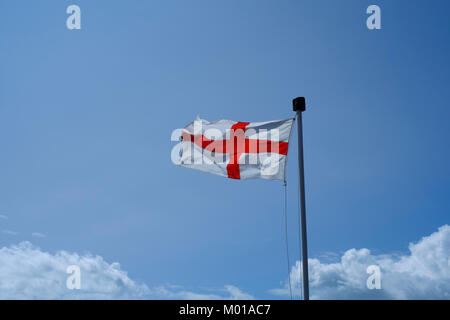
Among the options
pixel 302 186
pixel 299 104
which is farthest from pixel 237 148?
pixel 302 186

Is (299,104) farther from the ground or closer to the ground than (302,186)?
farther from the ground

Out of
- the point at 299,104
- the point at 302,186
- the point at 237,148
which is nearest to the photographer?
the point at 302,186

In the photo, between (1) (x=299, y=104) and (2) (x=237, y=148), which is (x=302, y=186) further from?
(2) (x=237, y=148)

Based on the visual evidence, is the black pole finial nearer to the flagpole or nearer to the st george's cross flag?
the flagpole

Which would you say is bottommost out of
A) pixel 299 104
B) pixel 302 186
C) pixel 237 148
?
pixel 302 186

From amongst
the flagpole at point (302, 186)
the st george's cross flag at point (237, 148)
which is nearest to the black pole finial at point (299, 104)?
the flagpole at point (302, 186)

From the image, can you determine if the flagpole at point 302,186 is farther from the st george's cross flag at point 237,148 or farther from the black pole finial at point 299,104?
the st george's cross flag at point 237,148

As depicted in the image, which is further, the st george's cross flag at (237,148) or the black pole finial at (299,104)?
the st george's cross flag at (237,148)

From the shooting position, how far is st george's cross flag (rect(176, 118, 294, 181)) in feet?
51.4

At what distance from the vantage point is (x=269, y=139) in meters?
16.0

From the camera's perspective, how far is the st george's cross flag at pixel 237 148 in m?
15.7

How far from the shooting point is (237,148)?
1659 cm

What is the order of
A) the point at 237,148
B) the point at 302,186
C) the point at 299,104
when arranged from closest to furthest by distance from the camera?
1. the point at 302,186
2. the point at 299,104
3. the point at 237,148
